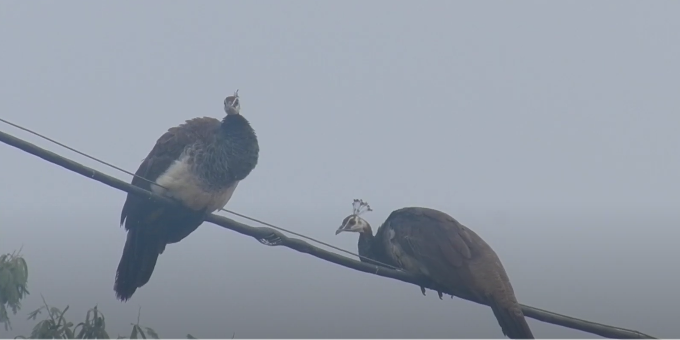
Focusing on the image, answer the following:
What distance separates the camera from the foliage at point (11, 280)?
26.0ft

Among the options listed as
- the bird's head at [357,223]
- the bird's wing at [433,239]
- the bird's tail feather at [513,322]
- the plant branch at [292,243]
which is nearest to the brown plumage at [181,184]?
the bird's head at [357,223]

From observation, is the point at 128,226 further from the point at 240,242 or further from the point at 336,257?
the point at 240,242

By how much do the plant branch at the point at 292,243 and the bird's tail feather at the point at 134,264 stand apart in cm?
136

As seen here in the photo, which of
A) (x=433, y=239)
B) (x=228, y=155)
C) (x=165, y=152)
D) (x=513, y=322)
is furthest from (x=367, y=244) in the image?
(x=513, y=322)

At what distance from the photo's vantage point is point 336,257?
4.18 meters

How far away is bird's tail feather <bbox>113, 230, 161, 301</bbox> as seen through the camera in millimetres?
5910

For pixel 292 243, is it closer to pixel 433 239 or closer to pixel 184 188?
pixel 433 239

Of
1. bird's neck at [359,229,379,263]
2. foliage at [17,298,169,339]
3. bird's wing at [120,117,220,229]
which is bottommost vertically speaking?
foliage at [17,298,169,339]

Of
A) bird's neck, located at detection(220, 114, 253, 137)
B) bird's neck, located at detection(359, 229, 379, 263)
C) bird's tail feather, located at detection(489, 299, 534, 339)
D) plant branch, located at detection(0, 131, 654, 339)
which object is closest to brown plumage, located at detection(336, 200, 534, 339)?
bird's tail feather, located at detection(489, 299, 534, 339)

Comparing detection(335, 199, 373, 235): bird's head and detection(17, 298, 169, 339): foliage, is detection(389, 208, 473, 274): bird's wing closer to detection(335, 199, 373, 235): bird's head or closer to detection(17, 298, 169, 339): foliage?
Answer: detection(335, 199, 373, 235): bird's head

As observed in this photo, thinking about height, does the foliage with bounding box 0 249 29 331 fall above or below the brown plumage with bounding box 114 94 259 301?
below

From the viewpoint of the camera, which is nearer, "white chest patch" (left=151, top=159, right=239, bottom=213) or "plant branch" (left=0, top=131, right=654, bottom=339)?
"plant branch" (left=0, top=131, right=654, bottom=339)

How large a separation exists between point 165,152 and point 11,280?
2863 mm

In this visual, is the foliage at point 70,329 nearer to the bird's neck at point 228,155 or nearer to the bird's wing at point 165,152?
the bird's wing at point 165,152
